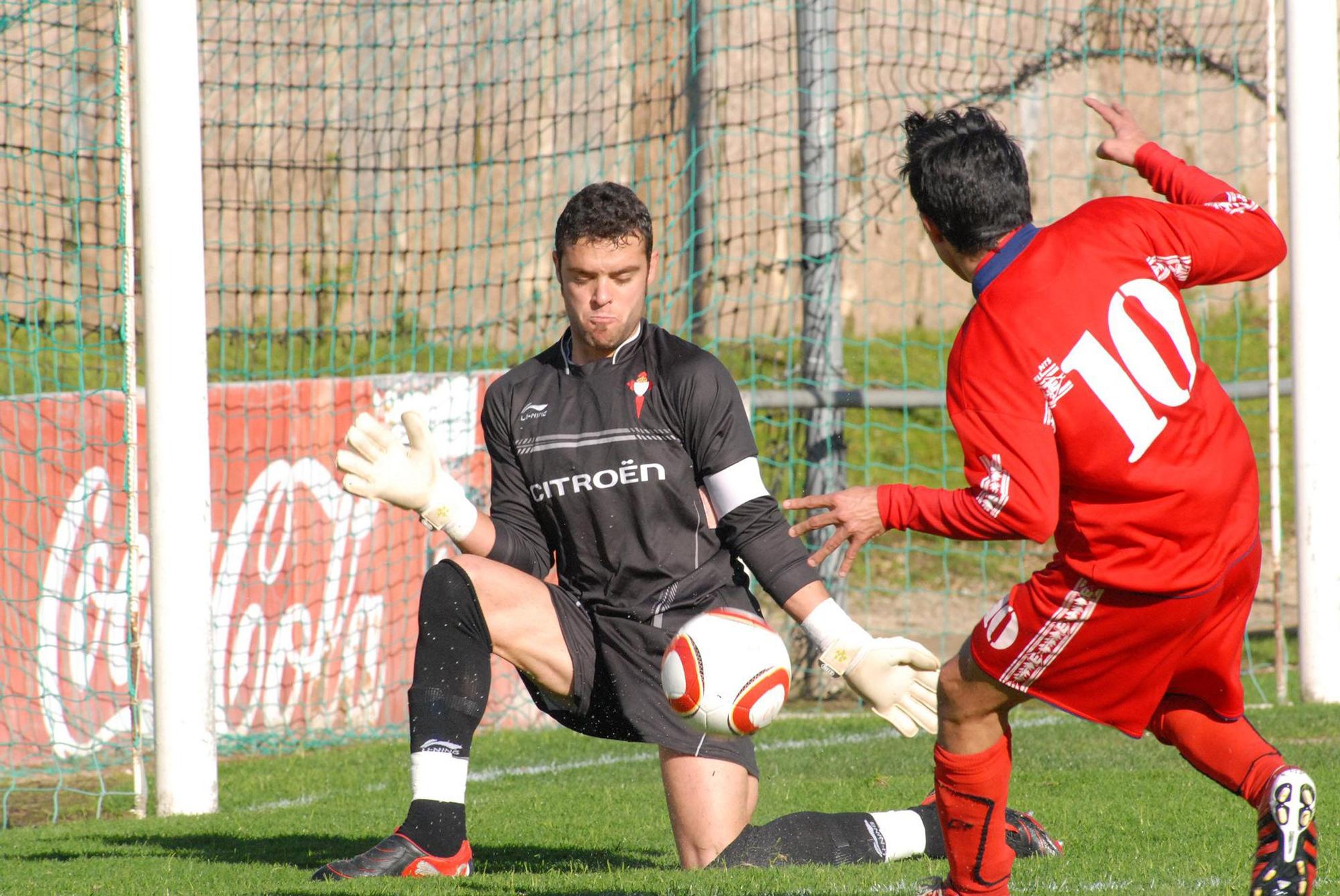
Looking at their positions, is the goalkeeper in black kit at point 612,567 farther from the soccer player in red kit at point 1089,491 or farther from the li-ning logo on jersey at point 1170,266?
the li-ning logo on jersey at point 1170,266

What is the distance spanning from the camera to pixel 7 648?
648 cm

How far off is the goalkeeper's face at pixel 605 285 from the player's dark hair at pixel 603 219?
14 millimetres

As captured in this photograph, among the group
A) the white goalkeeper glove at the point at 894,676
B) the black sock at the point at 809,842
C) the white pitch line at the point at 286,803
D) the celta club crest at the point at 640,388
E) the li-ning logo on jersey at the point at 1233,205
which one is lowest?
the white pitch line at the point at 286,803

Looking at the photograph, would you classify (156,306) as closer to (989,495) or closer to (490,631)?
(490,631)

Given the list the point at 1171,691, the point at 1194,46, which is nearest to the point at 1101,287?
the point at 1171,691

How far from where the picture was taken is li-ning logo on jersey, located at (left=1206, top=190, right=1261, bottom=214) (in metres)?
3.36

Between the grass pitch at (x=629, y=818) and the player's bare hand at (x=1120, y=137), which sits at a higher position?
the player's bare hand at (x=1120, y=137)

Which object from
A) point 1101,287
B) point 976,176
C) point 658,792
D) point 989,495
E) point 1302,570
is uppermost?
point 976,176

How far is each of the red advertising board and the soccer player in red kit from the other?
4.41 m

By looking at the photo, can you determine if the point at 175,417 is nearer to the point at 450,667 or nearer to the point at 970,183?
the point at 450,667

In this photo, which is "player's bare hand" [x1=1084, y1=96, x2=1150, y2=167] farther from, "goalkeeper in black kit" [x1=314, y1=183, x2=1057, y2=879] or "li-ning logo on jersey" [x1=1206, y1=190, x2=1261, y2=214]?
"goalkeeper in black kit" [x1=314, y1=183, x2=1057, y2=879]

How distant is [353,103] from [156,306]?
240 inches

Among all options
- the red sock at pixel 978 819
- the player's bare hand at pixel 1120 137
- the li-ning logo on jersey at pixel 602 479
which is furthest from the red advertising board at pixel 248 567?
A: the red sock at pixel 978 819

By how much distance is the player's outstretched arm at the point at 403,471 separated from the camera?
145 inches
